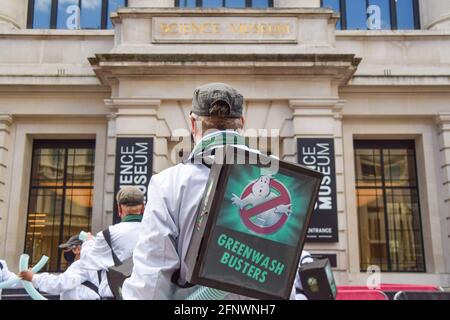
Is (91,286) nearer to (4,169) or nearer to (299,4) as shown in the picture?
(4,169)

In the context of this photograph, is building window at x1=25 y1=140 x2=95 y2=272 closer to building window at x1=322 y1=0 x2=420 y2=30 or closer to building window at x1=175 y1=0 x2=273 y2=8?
building window at x1=175 y1=0 x2=273 y2=8

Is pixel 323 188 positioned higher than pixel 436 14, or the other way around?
pixel 436 14

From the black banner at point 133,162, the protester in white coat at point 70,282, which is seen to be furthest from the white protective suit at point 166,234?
the black banner at point 133,162

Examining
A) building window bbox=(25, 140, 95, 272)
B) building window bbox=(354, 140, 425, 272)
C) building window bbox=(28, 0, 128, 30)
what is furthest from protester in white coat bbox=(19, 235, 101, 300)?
building window bbox=(28, 0, 128, 30)

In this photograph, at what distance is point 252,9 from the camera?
45.1 feet

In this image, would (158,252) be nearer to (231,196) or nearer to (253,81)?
(231,196)

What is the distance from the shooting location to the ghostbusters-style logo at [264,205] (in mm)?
2137

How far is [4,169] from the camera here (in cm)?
1391

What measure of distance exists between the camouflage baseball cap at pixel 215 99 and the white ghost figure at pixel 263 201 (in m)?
0.46

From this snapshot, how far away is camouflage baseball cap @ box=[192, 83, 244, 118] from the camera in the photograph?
246cm

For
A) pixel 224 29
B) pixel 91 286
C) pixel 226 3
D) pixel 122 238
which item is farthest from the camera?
pixel 226 3

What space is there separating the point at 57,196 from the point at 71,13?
5776mm

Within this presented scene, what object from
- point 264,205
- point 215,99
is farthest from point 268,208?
point 215,99
